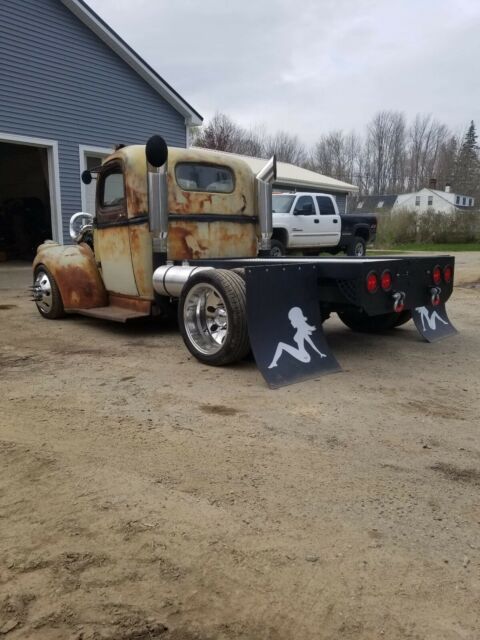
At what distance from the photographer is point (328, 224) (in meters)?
17.4

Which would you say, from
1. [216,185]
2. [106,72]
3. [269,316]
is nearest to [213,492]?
[269,316]

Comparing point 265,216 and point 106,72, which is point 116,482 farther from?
point 106,72

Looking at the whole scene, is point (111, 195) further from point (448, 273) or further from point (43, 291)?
point (448, 273)

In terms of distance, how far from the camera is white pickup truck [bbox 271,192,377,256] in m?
15.8

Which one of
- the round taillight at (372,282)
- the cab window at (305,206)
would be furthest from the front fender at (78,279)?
the cab window at (305,206)

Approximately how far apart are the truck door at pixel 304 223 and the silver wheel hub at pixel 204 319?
1090 cm

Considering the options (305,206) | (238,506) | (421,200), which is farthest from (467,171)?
(238,506)

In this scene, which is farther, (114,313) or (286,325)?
(114,313)

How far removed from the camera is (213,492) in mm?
2871

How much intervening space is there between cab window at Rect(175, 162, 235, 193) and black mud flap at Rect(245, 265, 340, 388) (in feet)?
7.73

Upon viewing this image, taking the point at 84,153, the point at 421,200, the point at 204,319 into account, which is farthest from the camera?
the point at 421,200

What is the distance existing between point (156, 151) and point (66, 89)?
9645mm

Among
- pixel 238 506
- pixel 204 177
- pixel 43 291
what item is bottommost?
pixel 238 506

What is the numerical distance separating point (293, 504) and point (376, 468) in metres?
0.65
